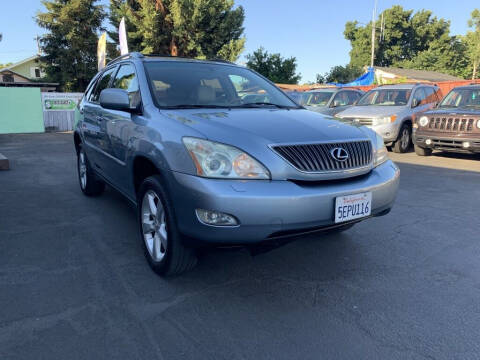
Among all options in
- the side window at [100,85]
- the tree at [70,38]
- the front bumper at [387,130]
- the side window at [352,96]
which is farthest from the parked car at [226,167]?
the tree at [70,38]

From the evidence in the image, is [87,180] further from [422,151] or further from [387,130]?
[422,151]

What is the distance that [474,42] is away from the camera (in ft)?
169

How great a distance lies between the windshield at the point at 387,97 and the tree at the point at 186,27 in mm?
16936

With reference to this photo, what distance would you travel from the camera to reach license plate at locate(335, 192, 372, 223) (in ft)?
8.21

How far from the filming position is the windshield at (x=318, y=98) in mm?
12472

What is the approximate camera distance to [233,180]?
7.66 ft

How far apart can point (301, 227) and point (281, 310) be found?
553mm

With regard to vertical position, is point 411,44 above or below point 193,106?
above

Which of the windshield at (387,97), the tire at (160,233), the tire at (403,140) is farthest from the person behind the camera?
the windshield at (387,97)

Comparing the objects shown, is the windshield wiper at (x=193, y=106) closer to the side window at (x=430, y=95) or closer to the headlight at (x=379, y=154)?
the headlight at (x=379, y=154)

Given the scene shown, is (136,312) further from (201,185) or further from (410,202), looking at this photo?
(410,202)

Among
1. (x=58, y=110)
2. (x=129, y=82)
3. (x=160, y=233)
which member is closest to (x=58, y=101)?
(x=58, y=110)

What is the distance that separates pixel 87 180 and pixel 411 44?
63.3 meters

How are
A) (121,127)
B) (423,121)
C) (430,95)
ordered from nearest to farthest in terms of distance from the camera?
1. (121,127)
2. (423,121)
3. (430,95)
